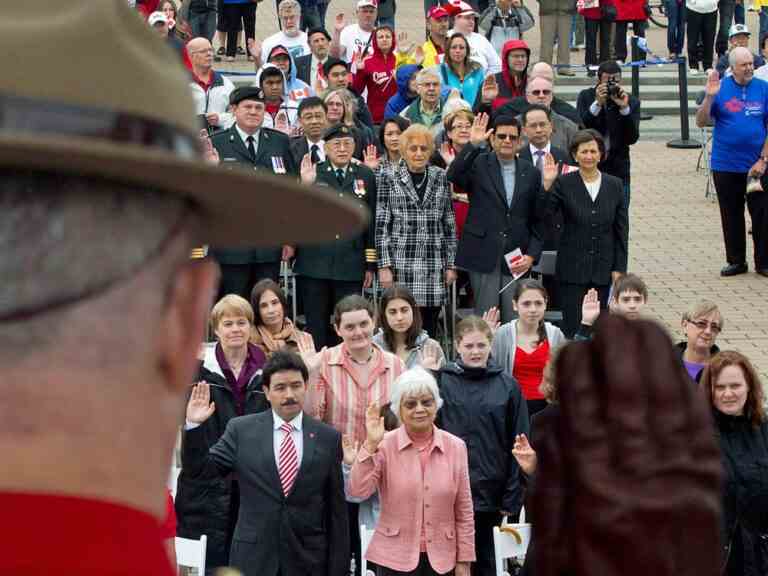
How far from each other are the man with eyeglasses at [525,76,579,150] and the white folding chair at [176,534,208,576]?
5512 millimetres

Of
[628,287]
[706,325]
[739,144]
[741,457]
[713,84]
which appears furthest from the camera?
[739,144]

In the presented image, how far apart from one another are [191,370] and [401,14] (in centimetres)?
2529

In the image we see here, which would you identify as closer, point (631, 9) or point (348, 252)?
point (348, 252)

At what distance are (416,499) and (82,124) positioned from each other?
7.57 metres

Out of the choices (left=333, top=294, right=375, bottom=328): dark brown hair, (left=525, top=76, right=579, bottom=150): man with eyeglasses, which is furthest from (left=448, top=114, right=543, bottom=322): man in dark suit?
(left=333, top=294, right=375, bottom=328): dark brown hair

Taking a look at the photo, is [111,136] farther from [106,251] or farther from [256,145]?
[256,145]

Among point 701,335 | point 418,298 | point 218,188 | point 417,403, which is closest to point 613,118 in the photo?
point 418,298

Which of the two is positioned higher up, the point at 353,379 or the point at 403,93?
the point at 403,93

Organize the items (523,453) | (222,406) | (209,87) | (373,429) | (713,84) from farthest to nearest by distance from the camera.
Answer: (713,84) < (209,87) < (222,406) < (523,453) < (373,429)

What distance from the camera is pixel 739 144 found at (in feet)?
47.5

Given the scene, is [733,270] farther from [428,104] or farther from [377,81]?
[377,81]

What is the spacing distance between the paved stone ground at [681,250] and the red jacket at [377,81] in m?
2.89

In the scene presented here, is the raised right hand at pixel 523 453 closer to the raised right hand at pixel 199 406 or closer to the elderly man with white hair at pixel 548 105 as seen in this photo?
the raised right hand at pixel 199 406

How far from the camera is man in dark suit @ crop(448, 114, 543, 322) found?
37.9 feet
